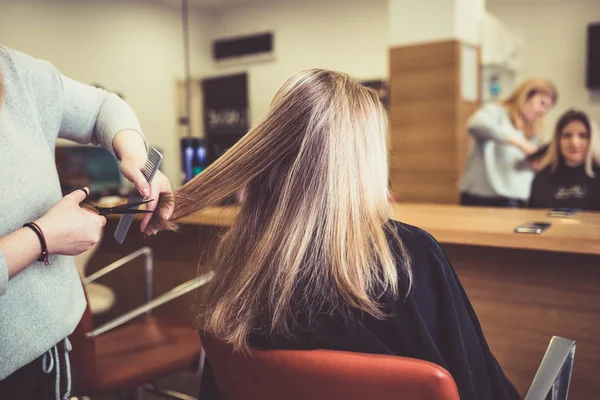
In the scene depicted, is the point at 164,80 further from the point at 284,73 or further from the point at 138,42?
the point at 284,73

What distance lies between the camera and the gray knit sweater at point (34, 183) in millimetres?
897

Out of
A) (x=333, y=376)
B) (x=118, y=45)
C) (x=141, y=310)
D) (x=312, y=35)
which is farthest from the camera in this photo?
(x=312, y=35)

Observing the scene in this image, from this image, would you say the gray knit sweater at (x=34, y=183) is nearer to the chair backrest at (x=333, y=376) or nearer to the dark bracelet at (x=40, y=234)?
the dark bracelet at (x=40, y=234)

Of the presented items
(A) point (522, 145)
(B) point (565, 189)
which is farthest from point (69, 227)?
(A) point (522, 145)

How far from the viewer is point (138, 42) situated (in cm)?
611

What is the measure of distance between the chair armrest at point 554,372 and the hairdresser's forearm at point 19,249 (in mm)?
938

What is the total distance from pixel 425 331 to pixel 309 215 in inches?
10.8

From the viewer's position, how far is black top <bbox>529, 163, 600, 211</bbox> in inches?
108

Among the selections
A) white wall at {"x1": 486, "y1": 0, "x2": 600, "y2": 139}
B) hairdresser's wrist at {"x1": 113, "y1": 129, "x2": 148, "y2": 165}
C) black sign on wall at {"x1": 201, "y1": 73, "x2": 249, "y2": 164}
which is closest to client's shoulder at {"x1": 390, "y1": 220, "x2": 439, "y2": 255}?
hairdresser's wrist at {"x1": 113, "y1": 129, "x2": 148, "y2": 165}

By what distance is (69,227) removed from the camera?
0.87 meters

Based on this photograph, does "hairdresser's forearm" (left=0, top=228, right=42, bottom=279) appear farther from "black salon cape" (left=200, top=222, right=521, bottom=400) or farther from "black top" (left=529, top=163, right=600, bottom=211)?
"black top" (left=529, top=163, right=600, bottom=211)

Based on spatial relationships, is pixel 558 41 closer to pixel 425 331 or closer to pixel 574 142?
pixel 574 142

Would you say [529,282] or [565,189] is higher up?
[565,189]

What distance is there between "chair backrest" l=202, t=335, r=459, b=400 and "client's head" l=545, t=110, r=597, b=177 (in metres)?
Result: 2.43
